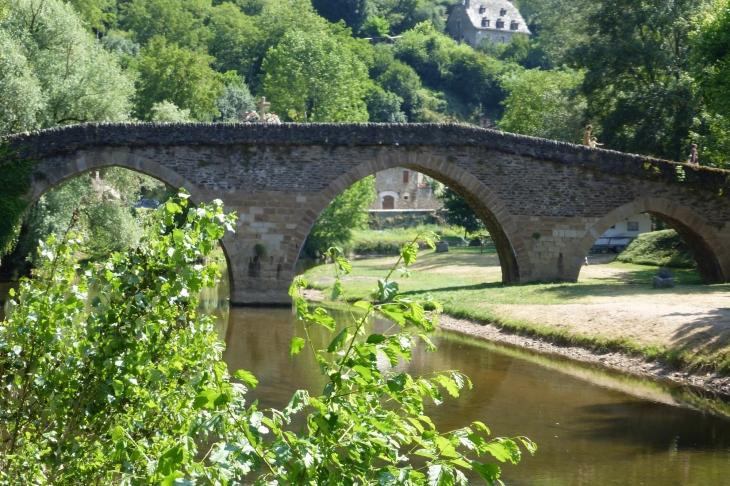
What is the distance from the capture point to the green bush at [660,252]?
2922 centimetres

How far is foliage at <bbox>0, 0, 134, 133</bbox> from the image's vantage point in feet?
78.5

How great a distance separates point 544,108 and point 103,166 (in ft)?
96.3

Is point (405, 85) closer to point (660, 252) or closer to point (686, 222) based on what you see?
point (660, 252)

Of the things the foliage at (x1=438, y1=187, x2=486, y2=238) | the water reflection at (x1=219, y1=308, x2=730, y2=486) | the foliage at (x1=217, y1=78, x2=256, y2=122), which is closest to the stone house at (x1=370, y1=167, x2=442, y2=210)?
the foliage at (x1=217, y1=78, x2=256, y2=122)

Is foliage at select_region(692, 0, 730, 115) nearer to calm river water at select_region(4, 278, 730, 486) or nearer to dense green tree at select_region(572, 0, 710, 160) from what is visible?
calm river water at select_region(4, 278, 730, 486)

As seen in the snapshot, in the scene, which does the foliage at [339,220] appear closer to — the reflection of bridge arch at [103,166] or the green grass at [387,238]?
the green grass at [387,238]

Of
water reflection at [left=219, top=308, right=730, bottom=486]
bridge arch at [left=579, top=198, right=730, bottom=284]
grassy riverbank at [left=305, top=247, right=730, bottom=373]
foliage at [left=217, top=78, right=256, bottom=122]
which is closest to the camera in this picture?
water reflection at [left=219, top=308, right=730, bottom=486]

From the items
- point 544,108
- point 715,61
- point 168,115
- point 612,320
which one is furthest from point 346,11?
point 612,320

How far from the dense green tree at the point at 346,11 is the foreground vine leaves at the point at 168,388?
3504 inches

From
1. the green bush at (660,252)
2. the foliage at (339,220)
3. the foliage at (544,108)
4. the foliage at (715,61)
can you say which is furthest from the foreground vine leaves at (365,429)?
the foliage at (339,220)

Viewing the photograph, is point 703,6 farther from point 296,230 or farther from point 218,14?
point 218,14

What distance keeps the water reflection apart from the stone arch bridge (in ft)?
18.8

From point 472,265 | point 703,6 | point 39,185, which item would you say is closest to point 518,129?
point 472,265

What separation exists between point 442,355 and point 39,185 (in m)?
10.3
